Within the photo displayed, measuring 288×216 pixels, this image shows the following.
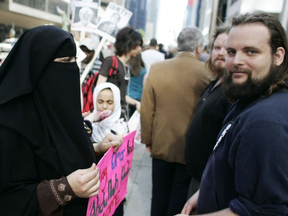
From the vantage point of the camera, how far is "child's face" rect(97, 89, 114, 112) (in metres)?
3.02

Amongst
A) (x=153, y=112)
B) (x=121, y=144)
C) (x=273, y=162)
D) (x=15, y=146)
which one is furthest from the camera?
(x=153, y=112)

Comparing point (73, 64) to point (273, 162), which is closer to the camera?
point (273, 162)

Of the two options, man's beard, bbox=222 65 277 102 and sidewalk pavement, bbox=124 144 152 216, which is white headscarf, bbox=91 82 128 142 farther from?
man's beard, bbox=222 65 277 102

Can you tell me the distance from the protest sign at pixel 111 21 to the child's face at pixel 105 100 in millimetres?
1712

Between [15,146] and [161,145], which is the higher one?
[15,146]

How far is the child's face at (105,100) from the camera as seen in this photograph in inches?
119

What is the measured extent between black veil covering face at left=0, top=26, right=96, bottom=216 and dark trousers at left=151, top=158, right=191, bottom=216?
1710mm

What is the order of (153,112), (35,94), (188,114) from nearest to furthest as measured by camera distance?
1. (35,94)
2. (188,114)
3. (153,112)

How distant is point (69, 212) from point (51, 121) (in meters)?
0.51

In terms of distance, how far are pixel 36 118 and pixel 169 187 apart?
7.16 ft

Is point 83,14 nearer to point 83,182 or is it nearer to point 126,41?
point 126,41

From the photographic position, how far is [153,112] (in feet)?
10.7

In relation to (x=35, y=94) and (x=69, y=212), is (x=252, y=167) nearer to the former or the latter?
(x=69, y=212)

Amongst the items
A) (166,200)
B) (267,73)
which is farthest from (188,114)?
(267,73)
